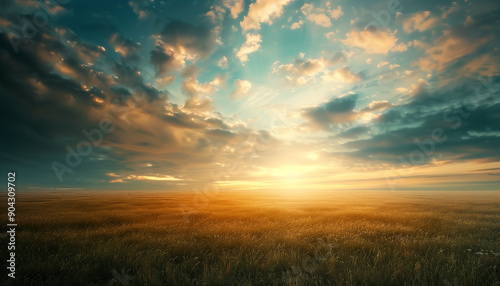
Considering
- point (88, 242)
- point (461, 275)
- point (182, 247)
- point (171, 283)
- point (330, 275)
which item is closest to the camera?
point (461, 275)

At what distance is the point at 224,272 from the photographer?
4.85 m

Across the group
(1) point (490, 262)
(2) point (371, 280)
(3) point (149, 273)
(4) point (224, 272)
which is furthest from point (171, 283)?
(1) point (490, 262)

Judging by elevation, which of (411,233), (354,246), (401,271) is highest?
(401,271)

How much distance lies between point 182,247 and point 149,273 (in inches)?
95.1

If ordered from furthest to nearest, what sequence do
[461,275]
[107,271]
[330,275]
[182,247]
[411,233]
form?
1. [411,233]
2. [182,247]
3. [107,271]
4. [330,275]
5. [461,275]

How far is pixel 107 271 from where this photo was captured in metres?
4.98

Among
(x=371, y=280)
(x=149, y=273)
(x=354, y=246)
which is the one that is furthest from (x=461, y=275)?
(x=149, y=273)

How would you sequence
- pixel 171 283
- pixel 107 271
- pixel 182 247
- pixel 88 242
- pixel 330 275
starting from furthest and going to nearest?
pixel 88 242
pixel 182 247
pixel 107 271
pixel 330 275
pixel 171 283

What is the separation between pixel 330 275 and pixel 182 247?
4.47m

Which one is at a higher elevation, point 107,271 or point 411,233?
point 107,271

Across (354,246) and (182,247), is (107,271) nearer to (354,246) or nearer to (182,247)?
(182,247)

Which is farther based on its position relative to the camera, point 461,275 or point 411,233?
point 411,233

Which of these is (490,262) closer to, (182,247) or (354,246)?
(354,246)

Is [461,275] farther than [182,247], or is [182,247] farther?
[182,247]
